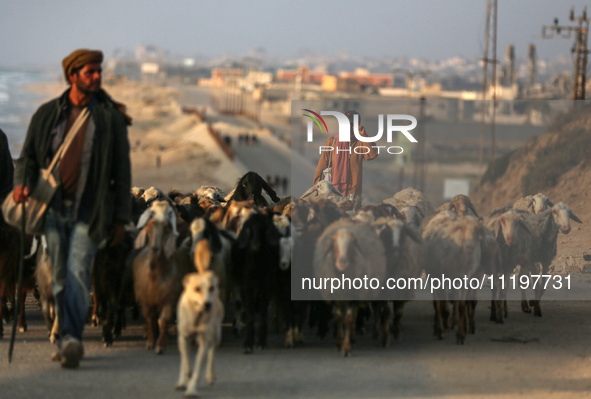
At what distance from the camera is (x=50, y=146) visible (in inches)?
353

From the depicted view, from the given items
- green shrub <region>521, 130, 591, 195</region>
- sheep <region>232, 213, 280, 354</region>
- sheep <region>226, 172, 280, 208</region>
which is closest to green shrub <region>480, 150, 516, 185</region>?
green shrub <region>521, 130, 591, 195</region>

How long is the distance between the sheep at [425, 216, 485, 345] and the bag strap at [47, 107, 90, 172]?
13.6 ft

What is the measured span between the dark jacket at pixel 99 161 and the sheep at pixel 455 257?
3.61 metres

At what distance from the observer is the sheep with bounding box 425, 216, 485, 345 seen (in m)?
10.7

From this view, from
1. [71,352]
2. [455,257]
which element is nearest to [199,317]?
[71,352]

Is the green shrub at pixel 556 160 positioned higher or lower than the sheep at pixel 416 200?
higher

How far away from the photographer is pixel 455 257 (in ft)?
35.4

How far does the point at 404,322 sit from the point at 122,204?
14.3 ft

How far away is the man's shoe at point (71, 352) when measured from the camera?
8680 mm

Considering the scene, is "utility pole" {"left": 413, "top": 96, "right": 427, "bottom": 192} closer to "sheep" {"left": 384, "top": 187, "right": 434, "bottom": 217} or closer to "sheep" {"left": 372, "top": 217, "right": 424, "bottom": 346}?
"sheep" {"left": 384, "top": 187, "right": 434, "bottom": 217}

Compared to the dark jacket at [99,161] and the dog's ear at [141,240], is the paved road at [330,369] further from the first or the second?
the dark jacket at [99,161]

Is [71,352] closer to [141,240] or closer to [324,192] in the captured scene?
[141,240]

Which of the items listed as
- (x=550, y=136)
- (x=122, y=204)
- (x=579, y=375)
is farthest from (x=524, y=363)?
(x=550, y=136)

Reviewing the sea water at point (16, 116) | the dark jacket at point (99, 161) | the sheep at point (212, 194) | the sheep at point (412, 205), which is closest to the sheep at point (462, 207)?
the sheep at point (412, 205)
